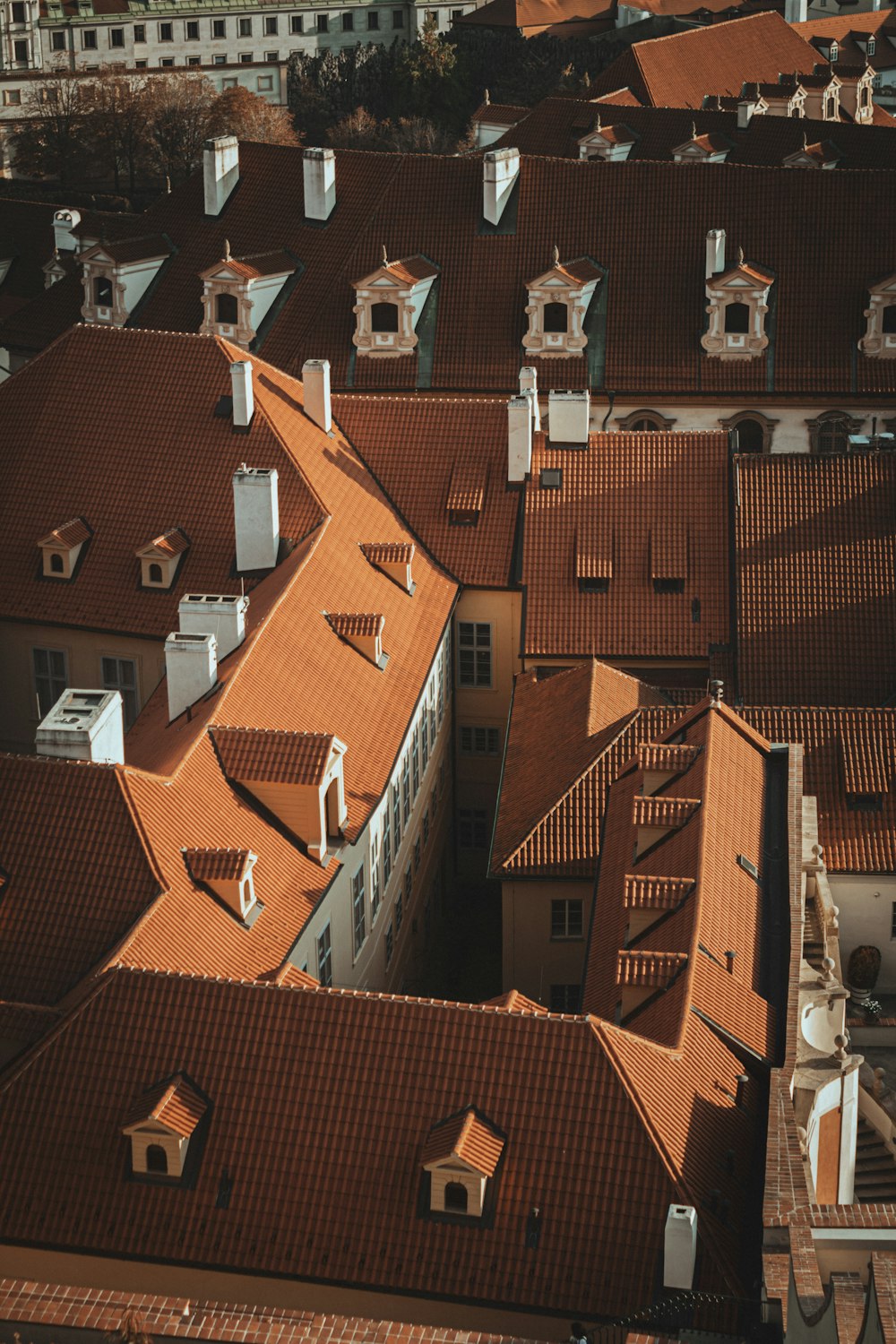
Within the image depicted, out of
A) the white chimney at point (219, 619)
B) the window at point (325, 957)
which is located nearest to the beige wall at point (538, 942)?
the window at point (325, 957)

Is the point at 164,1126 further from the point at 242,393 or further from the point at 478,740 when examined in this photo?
the point at 478,740

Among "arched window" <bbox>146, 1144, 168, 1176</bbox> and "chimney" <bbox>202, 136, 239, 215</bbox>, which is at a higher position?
"chimney" <bbox>202, 136, 239, 215</bbox>

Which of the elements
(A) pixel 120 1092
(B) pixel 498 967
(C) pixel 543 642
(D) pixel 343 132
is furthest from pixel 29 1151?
(D) pixel 343 132

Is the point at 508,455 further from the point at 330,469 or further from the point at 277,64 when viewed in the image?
the point at 277,64

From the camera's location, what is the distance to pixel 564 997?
2010 inches

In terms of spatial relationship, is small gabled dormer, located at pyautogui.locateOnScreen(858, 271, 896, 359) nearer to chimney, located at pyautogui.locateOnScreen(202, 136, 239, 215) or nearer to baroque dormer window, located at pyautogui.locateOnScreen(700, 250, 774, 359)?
baroque dormer window, located at pyautogui.locateOnScreen(700, 250, 774, 359)

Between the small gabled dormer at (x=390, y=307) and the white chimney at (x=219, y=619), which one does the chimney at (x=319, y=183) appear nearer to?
the small gabled dormer at (x=390, y=307)

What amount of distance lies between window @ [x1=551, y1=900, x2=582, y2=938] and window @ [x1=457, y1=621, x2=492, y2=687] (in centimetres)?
1177

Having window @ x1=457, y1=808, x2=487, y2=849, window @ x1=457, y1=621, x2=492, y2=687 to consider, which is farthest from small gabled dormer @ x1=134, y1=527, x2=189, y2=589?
window @ x1=457, y1=808, x2=487, y2=849

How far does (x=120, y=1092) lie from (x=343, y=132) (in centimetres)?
9980

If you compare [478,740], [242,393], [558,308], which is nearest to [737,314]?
[558,308]

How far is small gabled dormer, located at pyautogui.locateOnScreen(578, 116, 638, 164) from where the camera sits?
92562 mm

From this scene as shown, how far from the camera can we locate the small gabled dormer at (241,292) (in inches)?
2985

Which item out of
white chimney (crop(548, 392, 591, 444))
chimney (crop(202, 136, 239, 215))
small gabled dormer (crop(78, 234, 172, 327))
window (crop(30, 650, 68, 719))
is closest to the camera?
window (crop(30, 650, 68, 719))
